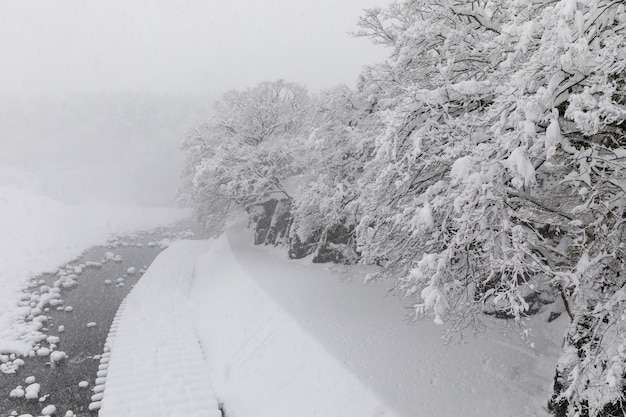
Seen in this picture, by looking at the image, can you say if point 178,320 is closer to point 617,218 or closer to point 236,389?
point 236,389

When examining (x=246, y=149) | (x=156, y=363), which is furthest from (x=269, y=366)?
(x=246, y=149)

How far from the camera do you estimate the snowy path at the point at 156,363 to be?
34.9ft

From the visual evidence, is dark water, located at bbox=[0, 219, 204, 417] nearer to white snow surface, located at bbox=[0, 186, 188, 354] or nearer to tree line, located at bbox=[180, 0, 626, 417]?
white snow surface, located at bbox=[0, 186, 188, 354]

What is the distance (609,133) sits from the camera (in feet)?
18.0

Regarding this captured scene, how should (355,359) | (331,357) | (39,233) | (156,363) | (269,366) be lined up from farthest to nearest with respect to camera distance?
(39,233) < (156,363) < (269,366) < (331,357) < (355,359)

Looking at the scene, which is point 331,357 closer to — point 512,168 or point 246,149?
point 512,168

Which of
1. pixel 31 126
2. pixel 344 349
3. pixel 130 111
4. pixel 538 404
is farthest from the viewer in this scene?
pixel 130 111

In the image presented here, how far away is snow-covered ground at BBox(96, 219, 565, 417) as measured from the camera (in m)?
7.82

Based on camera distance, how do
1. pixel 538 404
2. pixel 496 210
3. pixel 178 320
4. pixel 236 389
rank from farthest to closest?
1. pixel 178 320
2. pixel 236 389
3. pixel 538 404
4. pixel 496 210

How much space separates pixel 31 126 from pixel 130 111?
18686 mm

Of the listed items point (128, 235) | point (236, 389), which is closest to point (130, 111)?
point (128, 235)

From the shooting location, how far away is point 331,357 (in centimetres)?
938

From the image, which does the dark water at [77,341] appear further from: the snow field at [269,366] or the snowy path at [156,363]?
the snow field at [269,366]

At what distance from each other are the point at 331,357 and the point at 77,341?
11.0 meters
